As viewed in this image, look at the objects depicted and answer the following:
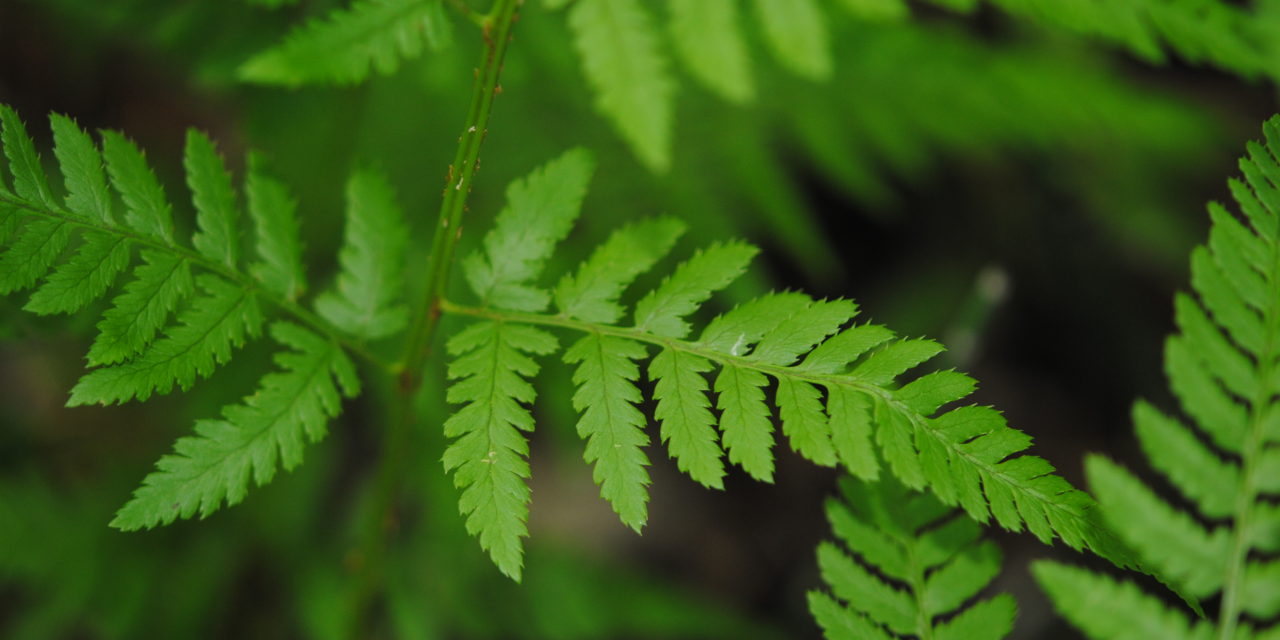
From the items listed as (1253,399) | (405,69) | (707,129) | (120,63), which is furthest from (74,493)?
(1253,399)

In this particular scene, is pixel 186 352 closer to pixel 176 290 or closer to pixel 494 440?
pixel 176 290

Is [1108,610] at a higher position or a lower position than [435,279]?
lower

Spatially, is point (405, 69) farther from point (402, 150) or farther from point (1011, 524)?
point (1011, 524)

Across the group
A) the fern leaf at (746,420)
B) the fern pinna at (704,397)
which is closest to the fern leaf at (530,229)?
the fern pinna at (704,397)

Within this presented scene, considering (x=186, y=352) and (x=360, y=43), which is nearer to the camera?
(x=186, y=352)

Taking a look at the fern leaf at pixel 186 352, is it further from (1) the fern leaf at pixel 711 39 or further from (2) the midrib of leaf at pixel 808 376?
(1) the fern leaf at pixel 711 39

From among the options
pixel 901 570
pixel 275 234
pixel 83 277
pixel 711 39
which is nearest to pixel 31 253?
pixel 83 277
